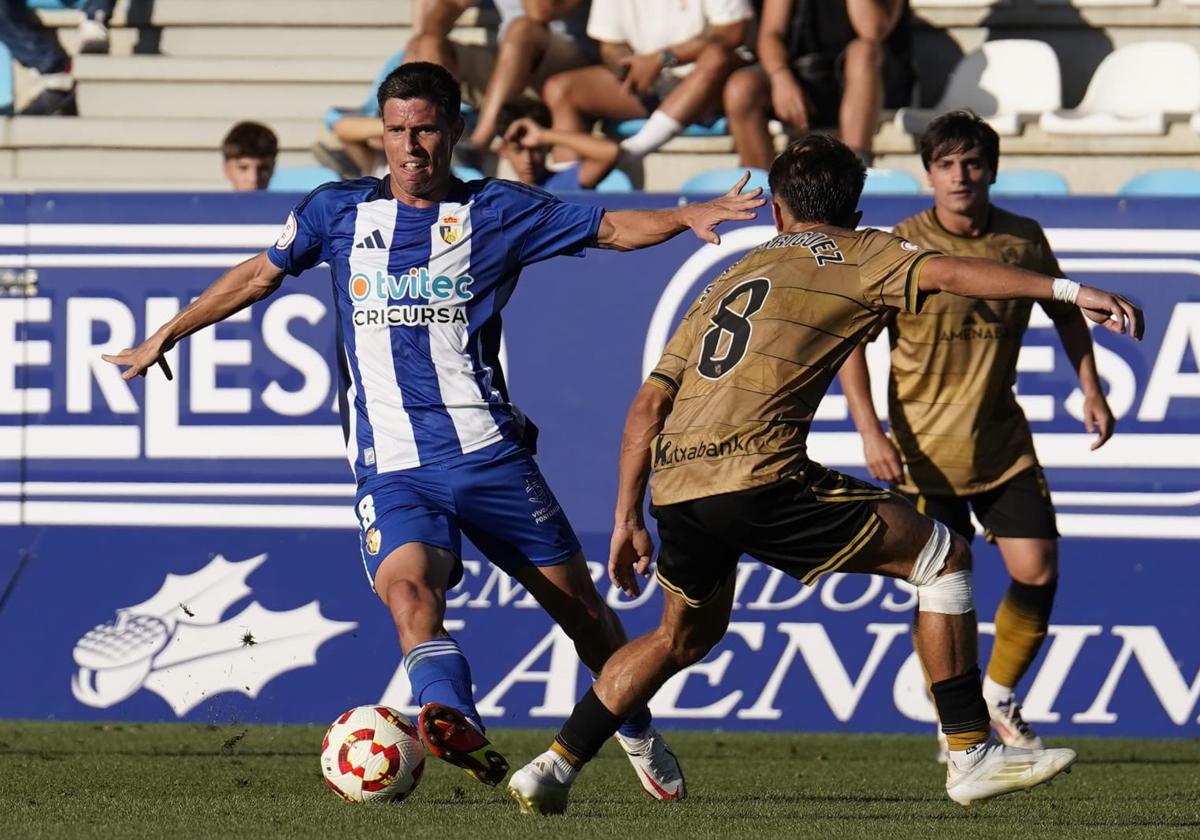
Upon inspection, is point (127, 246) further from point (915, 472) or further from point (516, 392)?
point (915, 472)

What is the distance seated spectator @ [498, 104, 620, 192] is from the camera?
1110cm

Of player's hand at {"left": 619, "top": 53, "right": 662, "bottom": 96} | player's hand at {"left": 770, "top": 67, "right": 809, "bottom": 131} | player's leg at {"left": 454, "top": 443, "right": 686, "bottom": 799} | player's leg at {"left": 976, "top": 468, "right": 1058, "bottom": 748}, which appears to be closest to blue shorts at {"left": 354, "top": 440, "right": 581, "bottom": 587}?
player's leg at {"left": 454, "top": 443, "right": 686, "bottom": 799}

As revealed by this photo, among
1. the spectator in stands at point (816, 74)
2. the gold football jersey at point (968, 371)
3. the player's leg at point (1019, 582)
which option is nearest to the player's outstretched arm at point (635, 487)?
the gold football jersey at point (968, 371)

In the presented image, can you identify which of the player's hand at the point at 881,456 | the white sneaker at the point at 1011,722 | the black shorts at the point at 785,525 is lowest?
the white sneaker at the point at 1011,722

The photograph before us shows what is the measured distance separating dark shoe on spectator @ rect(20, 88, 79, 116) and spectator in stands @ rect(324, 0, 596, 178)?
233 centimetres

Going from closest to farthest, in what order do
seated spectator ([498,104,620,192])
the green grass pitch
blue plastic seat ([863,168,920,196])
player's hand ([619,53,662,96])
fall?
the green grass pitch
blue plastic seat ([863,168,920,196])
seated spectator ([498,104,620,192])
player's hand ([619,53,662,96])

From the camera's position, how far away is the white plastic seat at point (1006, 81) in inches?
490

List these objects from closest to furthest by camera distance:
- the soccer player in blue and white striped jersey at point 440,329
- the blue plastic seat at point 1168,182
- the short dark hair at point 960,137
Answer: the soccer player in blue and white striped jersey at point 440,329 < the short dark hair at point 960,137 < the blue plastic seat at point 1168,182

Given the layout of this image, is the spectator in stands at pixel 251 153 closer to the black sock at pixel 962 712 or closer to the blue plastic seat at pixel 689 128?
the blue plastic seat at pixel 689 128

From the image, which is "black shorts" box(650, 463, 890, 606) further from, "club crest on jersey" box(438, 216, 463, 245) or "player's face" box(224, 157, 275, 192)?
"player's face" box(224, 157, 275, 192)

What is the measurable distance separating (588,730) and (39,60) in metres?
8.92

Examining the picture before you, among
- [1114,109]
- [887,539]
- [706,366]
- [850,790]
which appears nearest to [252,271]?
[706,366]

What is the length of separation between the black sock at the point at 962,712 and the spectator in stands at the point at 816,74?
231 inches

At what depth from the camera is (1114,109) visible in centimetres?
1243
